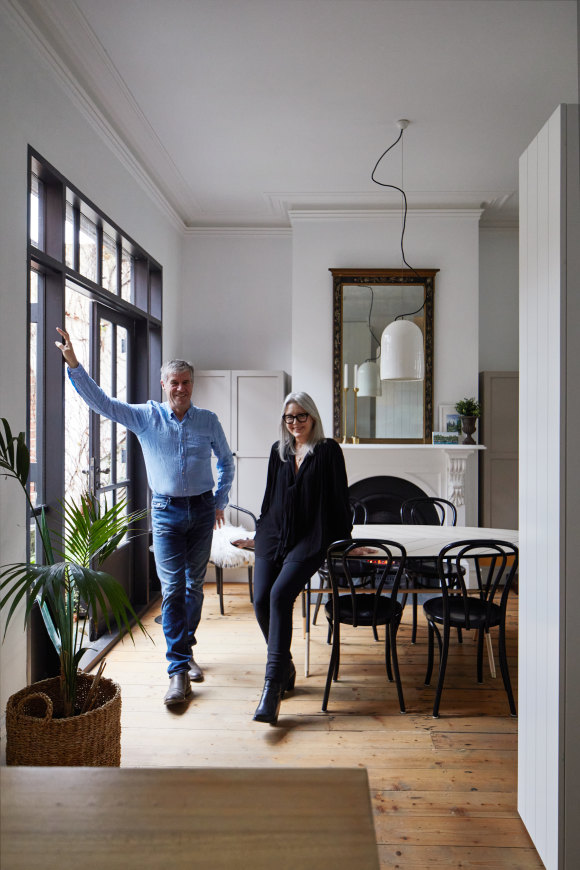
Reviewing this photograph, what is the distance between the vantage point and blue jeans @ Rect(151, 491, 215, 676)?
316 cm

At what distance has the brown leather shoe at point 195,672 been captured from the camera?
3.31 meters

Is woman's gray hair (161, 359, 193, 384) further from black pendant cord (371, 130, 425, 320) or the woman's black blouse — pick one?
black pendant cord (371, 130, 425, 320)

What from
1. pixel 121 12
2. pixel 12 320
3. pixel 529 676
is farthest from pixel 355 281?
pixel 529 676

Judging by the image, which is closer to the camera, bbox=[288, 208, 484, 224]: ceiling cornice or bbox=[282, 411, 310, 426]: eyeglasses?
bbox=[282, 411, 310, 426]: eyeglasses

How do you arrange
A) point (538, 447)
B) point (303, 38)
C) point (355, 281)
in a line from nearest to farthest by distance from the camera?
point (538, 447), point (303, 38), point (355, 281)

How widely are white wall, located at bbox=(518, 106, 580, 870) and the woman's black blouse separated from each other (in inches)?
41.0

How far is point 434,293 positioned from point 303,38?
2723 millimetres

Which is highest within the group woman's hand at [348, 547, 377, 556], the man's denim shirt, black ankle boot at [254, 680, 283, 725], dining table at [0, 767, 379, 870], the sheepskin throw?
the man's denim shirt

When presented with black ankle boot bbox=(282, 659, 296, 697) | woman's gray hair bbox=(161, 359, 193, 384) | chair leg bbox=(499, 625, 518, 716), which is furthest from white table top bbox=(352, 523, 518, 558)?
woman's gray hair bbox=(161, 359, 193, 384)

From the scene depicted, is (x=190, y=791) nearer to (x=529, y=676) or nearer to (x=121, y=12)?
(x=529, y=676)

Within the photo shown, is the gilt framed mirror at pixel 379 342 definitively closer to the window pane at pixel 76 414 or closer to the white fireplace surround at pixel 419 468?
the white fireplace surround at pixel 419 468

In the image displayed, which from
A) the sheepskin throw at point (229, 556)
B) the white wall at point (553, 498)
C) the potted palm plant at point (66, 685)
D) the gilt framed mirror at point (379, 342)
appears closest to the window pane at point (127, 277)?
the gilt framed mirror at point (379, 342)

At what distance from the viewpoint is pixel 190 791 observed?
2.37 ft

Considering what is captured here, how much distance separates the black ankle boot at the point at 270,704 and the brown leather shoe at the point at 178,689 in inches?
16.4
